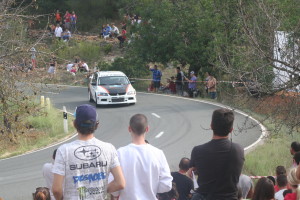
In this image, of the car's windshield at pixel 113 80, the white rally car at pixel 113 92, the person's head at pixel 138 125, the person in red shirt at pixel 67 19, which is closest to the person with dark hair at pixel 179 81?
the car's windshield at pixel 113 80

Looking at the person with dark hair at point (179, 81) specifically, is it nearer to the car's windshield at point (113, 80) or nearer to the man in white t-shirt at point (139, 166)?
the car's windshield at point (113, 80)

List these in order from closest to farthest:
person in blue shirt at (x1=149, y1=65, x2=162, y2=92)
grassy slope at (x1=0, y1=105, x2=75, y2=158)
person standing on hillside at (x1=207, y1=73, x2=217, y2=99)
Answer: grassy slope at (x1=0, y1=105, x2=75, y2=158) < person standing on hillside at (x1=207, y1=73, x2=217, y2=99) < person in blue shirt at (x1=149, y1=65, x2=162, y2=92)

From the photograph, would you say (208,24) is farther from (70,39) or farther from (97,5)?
(97,5)

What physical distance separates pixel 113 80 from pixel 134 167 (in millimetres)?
23189

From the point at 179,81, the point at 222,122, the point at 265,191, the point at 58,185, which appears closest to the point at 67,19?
the point at 179,81

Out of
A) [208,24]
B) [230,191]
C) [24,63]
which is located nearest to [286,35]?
[24,63]

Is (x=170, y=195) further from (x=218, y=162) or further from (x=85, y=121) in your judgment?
(x=85, y=121)

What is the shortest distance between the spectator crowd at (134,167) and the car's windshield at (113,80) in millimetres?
22449

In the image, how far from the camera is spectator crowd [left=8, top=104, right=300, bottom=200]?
204 inches

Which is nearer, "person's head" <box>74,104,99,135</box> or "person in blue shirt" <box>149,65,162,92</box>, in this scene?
"person's head" <box>74,104,99,135</box>

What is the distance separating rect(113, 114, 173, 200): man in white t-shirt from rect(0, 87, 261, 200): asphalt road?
737 cm

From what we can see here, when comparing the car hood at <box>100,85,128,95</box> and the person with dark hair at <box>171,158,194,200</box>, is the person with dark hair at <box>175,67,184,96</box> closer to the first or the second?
the car hood at <box>100,85,128,95</box>

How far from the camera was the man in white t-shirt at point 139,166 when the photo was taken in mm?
5605

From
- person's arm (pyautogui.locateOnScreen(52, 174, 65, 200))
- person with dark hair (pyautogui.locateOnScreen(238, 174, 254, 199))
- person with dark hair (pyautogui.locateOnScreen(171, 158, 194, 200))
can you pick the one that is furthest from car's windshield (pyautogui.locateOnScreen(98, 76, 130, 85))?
person's arm (pyautogui.locateOnScreen(52, 174, 65, 200))
